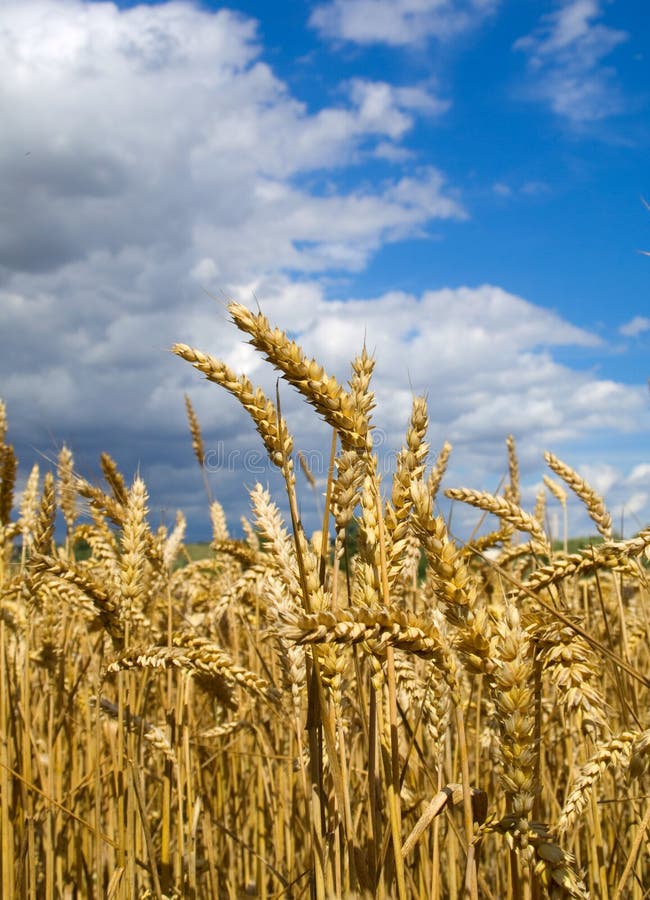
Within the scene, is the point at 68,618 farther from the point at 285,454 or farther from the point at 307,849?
the point at 285,454

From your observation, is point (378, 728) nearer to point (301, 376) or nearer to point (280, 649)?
point (280, 649)

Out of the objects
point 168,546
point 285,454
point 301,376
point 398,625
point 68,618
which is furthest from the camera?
point 68,618

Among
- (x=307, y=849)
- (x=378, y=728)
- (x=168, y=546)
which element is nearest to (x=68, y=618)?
(x=168, y=546)

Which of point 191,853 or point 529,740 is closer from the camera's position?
point 529,740

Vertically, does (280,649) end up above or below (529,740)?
above

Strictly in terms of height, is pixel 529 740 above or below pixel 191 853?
above

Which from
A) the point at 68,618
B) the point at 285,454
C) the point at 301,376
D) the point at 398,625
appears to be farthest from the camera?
the point at 68,618

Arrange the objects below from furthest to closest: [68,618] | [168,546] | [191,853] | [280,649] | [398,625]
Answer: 1. [68,618]
2. [168,546]
3. [191,853]
4. [280,649]
5. [398,625]

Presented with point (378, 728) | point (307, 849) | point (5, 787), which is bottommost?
point (307, 849)

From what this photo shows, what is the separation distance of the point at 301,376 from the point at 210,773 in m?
2.66

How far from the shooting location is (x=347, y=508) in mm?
1345

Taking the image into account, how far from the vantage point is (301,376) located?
1.19 m

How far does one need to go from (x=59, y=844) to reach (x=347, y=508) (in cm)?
186

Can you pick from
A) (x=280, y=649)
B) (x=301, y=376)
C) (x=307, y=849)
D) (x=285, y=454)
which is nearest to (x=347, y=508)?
(x=285, y=454)
